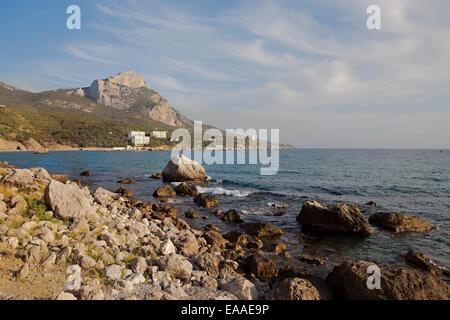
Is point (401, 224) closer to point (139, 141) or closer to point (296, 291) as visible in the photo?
point (296, 291)

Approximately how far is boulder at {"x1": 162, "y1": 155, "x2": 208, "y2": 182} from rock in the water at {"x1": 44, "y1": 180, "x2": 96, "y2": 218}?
3306 cm

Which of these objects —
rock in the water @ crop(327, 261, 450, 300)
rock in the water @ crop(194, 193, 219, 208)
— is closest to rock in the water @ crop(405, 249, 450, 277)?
rock in the water @ crop(327, 261, 450, 300)

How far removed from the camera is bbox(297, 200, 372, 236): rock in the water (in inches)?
789

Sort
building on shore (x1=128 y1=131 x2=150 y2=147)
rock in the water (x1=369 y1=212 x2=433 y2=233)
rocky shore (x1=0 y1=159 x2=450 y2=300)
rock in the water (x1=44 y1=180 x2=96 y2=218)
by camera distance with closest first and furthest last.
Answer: rocky shore (x1=0 y1=159 x2=450 y2=300) → rock in the water (x1=44 y1=180 x2=96 y2=218) → rock in the water (x1=369 y1=212 x2=433 y2=233) → building on shore (x1=128 y1=131 x2=150 y2=147)

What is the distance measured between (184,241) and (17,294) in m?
6.74

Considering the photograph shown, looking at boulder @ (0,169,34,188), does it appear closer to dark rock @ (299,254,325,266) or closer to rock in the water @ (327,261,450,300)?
dark rock @ (299,254,325,266)

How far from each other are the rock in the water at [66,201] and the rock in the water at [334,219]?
14048 millimetres

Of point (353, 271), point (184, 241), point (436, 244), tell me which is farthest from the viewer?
point (436, 244)

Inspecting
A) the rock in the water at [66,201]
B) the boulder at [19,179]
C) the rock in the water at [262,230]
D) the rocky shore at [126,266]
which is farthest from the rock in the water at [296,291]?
the boulder at [19,179]

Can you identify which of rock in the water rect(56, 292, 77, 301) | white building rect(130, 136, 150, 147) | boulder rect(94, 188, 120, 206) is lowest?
rock in the water rect(56, 292, 77, 301)

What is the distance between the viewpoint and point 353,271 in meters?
9.95

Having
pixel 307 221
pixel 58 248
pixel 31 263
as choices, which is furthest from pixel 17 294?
pixel 307 221

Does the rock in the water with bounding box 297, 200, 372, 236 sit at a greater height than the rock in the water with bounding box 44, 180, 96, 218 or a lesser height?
lesser
